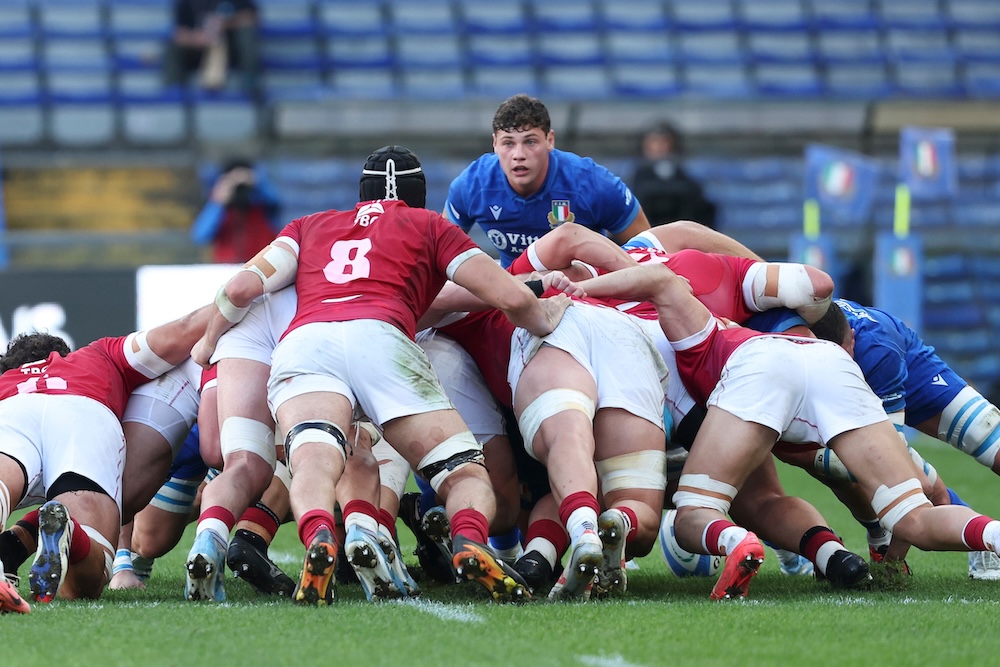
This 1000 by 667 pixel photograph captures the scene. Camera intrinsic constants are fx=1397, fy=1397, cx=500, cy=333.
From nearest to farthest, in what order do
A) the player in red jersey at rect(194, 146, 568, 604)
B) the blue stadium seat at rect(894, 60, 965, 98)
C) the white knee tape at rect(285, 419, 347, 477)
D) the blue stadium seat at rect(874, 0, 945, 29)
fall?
1. the player in red jersey at rect(194, 146, 568, 604)
2. the white knee tape at rect(285, 419, 347, 477)
3. the blue stadium seat at rect(894, 60, 965, 98)
4. the blue stadium seat at rect(874, 0, 945, 29)

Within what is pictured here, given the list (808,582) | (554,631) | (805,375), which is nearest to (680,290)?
(805,375)

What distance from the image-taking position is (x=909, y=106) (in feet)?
51.7

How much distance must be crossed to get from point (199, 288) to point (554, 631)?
27.5 ft

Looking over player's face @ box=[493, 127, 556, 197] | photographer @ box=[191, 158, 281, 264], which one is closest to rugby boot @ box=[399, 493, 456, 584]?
player's face @ box=[493, 127, 556, 197]

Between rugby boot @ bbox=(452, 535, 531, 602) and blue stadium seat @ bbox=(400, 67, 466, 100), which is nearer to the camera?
rugby boot @ bbox=(452, 535, 531, 602)

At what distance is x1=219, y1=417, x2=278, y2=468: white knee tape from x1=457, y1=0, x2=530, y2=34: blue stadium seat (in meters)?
12.1

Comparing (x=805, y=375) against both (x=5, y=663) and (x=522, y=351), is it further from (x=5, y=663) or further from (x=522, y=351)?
(x=5, y=663)

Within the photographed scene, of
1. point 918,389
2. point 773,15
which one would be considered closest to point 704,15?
point 773,15

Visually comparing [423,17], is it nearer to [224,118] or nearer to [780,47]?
[224,118]

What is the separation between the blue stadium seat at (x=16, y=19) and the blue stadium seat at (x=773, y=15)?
8575 millimetres

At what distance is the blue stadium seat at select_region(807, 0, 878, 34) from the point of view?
17.3 meters

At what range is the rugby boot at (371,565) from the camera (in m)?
4.78

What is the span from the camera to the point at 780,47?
17.1 metres

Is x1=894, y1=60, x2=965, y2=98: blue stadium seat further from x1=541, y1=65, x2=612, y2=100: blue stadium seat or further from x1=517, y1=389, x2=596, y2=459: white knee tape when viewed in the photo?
x1=517, y1=389, x2=596, y2=459: white knee tape
